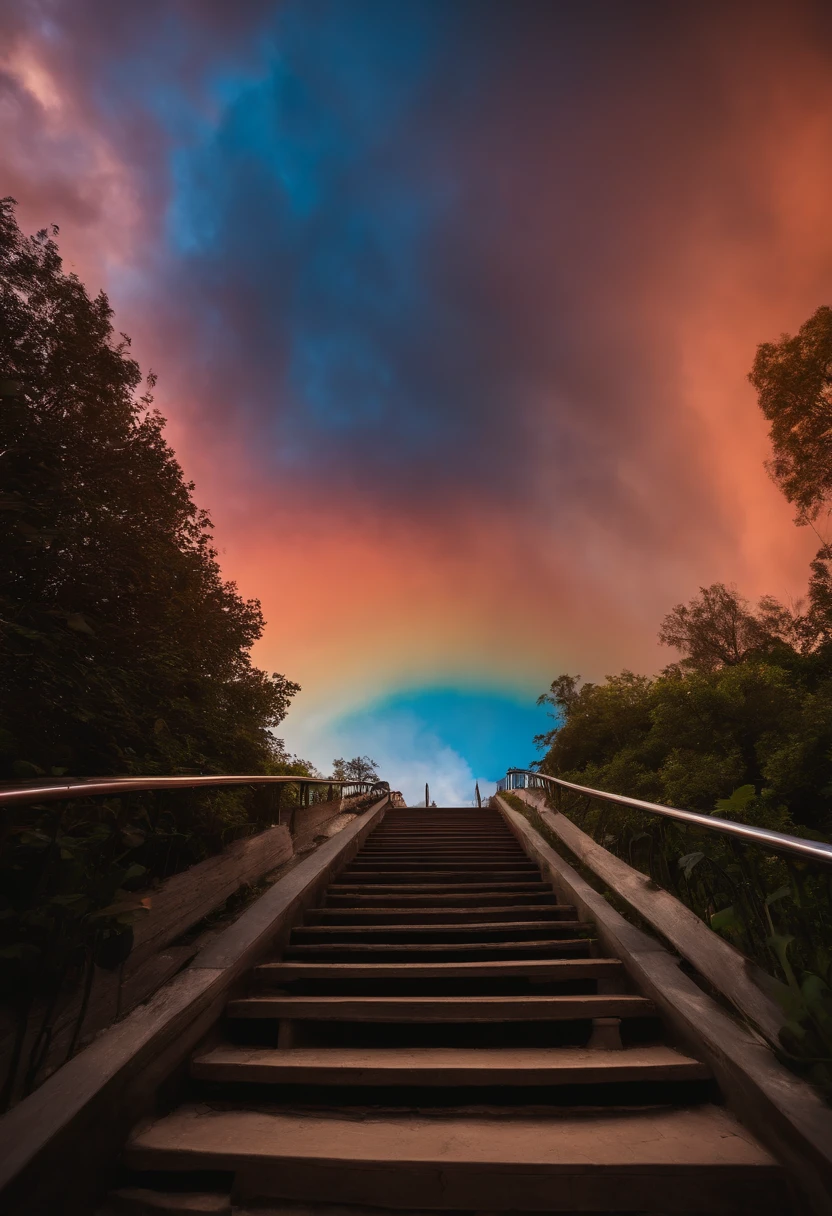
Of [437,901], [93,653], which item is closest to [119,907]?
[437,901]

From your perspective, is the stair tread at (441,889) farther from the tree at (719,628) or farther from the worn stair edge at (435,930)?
the tree at (719,628)

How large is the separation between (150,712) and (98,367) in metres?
6.05

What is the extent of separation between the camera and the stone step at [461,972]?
2.50 meters

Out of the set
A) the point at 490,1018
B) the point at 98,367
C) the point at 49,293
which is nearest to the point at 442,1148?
the point at 490,1018

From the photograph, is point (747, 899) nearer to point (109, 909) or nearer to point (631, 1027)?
point (631, 1027)

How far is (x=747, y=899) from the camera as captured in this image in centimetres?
224

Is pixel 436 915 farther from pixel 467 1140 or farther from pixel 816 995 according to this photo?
pixel 816 995

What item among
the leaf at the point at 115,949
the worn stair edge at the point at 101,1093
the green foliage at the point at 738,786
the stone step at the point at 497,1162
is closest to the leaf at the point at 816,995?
the green foliage at the point at 738,786

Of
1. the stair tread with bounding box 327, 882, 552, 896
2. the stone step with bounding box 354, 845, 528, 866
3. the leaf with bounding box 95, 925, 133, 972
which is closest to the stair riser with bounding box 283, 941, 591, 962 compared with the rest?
the stair tread with bounding box 327, 882, 552, 896

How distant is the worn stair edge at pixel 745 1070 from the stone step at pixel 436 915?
639 millimetres

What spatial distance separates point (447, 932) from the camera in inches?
122

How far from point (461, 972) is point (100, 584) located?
5.61 metres

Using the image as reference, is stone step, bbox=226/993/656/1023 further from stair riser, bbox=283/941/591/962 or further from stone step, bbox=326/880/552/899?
stone step, bbox=326/880/552/899

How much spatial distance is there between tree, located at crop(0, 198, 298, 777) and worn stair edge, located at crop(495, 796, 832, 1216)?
334 cm
